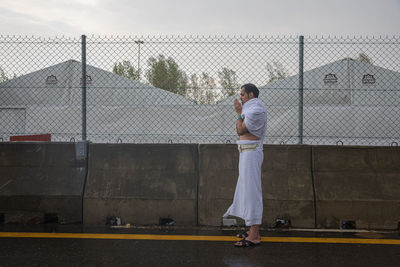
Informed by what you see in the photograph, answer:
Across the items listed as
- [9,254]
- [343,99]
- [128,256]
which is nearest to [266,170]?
[128,256]

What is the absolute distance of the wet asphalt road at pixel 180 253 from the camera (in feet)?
11.4

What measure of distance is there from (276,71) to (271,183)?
230 cm

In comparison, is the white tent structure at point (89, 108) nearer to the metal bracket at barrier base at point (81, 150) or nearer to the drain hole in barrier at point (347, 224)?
the metal bracket at barrier base at point (81, 150)

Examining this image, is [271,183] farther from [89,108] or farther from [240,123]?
[89,108]

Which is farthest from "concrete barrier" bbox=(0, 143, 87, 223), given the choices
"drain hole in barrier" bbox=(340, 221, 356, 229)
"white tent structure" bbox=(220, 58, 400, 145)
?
"white tent structure" bbox=(220, 58, 400, 145)

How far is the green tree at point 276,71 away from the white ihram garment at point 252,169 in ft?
6.49

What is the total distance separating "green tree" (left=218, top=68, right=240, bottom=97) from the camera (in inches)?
239

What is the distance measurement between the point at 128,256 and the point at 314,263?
5.31 feet

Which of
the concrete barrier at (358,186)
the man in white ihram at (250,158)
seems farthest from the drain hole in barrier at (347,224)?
the man in white ihram at (250,158)

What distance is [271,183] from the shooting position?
5023 millimetres

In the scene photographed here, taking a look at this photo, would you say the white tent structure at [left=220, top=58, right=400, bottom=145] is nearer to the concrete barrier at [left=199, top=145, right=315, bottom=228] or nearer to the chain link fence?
the chain link fence

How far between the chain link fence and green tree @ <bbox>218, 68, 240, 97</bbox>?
0.02 meters

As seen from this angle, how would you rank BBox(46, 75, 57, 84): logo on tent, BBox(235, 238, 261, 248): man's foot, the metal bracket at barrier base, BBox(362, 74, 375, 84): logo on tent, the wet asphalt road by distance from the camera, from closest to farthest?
the wet asphalt road
BBox(235, 238, 261, 248): man's foot
the metal bracket at barrier base
BBox(362, 74, 375, 84): logo on tent
BBox(46, 75, 57, 84): logo on tent

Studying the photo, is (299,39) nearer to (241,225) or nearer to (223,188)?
(223,188)
